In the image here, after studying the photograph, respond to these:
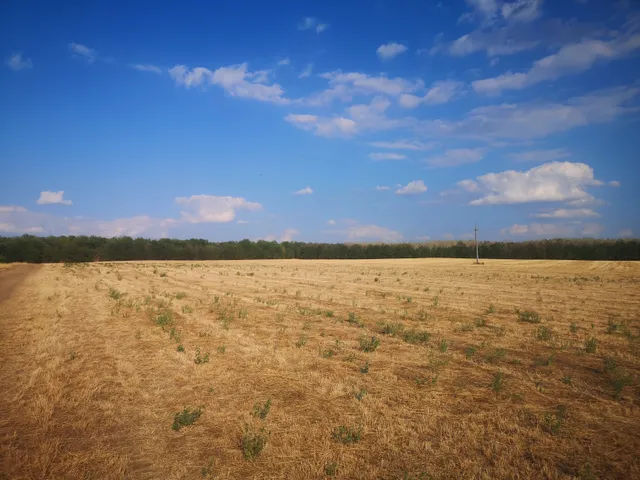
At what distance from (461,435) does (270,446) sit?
9.68 feet

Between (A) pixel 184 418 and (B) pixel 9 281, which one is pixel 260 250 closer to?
(B) pixel 9 281

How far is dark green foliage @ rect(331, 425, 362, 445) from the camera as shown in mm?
5191

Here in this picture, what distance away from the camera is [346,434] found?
17.6 feet

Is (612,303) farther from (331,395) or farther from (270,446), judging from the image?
(270,446)

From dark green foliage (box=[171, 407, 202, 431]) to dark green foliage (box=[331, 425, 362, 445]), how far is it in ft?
7.78

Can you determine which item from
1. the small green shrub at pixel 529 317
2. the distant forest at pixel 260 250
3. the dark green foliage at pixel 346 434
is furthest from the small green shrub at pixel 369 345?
the distant forest at pixel 260 250

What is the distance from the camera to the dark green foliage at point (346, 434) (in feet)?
17.0

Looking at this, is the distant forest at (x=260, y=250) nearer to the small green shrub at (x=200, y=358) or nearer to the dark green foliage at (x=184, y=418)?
the small green shrub at (x=200, y=358)

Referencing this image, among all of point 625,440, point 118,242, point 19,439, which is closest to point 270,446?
point 19,439

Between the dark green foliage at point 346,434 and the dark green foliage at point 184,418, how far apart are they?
2.37 m

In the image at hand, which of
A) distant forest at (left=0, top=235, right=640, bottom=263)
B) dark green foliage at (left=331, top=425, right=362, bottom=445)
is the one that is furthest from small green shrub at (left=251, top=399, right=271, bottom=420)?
distant forest at (left=0, top=235, right=640, bottom=263)

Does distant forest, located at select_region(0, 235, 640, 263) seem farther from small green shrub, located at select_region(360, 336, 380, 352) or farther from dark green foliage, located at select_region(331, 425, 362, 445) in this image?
dark green foliage, located at select_region(331, 425, 362, 445)

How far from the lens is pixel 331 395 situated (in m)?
6.89

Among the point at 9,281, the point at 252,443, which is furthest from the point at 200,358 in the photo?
the point at 9,281
